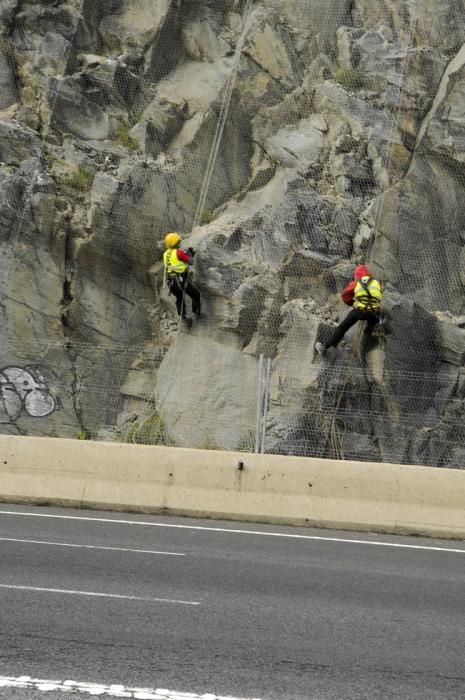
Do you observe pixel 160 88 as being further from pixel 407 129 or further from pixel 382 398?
pixel 382 398

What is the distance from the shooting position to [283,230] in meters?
17.8

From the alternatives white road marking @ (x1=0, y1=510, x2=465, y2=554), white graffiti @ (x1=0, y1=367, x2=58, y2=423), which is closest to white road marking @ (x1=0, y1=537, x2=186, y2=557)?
white road marking @ (x1=0, y1=510, x2=465, y2=554)

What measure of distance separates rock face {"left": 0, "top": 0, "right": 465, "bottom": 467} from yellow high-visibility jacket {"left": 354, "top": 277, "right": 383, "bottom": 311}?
0.85 meters

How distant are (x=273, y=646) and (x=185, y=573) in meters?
2.40

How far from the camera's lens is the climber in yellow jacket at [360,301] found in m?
15.9

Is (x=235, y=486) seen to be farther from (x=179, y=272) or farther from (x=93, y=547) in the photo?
(x=179, y=272)

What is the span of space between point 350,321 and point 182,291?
335 centimetres

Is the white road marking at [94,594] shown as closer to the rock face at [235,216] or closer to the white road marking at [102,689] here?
the white road marking at [102,689]

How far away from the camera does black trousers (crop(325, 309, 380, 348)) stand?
1602 centimetres

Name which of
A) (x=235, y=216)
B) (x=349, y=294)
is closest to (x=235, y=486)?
(x=349, y=294)

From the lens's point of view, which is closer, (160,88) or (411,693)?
(411,693)

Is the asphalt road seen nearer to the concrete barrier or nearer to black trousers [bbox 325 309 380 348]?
the concrete barrier

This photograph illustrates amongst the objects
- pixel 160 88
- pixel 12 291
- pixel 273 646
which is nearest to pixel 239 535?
pixel 273 646

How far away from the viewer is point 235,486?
1205 centimetres
